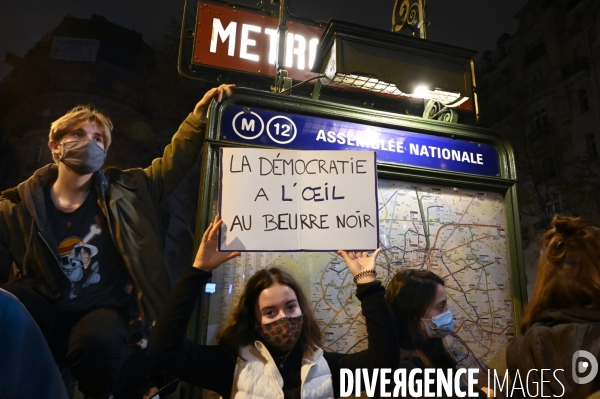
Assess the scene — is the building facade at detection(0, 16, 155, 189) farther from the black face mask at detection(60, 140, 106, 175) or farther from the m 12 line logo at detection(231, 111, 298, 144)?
the black face mask at detection(60, 140, 106, 175)

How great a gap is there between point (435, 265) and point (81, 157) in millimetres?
2553

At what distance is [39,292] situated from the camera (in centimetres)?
230

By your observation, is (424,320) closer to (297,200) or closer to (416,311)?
(416,311)

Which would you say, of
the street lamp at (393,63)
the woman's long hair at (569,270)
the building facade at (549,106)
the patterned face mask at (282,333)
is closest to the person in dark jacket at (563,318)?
the woman's long hair at (569,270)

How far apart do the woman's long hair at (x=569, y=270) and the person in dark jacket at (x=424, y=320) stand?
59 centimetres

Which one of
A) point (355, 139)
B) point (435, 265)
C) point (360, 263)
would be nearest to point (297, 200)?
point (360, 263)

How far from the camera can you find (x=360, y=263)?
248 cm


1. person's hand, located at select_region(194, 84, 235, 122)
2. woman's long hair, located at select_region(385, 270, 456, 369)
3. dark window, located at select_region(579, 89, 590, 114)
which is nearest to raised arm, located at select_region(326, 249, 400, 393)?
woman's long hair, located at select_region(385, 270, 456, 369)

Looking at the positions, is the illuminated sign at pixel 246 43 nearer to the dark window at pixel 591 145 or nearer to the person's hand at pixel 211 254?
the person's hand at pixel 211 254

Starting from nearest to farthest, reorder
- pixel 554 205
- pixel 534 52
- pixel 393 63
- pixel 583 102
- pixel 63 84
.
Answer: pixel 393 63 → pixel 554 205 → pixel 63 84 → pixel 583 102 → pixel 534 52

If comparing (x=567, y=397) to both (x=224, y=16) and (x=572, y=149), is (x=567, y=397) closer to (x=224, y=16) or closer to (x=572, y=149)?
(x=224, y=16)

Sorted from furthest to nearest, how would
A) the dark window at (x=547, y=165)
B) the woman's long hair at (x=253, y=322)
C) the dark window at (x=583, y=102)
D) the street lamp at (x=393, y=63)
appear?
the dark window at (x=583, y=102) < the dark window at (x=547, y=165) < the street lamp at (x=393, y=63) < the woman's long hair at (x=253, y=322)

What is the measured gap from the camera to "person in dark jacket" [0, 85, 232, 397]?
2240mm

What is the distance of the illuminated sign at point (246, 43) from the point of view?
3.98 metres
